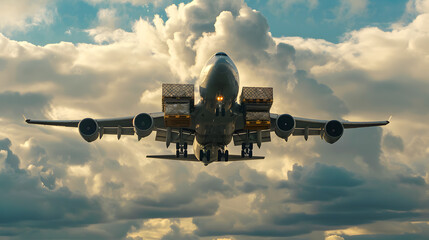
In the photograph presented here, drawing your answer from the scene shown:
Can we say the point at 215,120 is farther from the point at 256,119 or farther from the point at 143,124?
the point at 143,124

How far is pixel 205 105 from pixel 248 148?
407 inches

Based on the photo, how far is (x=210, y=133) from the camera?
119 feet

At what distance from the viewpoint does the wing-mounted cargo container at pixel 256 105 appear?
111ft

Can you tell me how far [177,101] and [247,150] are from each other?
11136 mm

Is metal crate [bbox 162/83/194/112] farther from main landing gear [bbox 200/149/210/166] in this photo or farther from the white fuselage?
main landing gear [bbox 200/149/210/166]

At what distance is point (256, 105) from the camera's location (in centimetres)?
3416

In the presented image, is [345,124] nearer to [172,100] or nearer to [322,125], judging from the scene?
[322,125]

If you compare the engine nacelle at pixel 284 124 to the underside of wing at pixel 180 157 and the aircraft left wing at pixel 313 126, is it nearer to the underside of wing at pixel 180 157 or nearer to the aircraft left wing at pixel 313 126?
the aircraft left wing at pixel 313 126

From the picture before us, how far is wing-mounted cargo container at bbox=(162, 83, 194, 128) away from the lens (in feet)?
110

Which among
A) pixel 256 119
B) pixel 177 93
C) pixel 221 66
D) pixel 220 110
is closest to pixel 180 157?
pixel 177 93

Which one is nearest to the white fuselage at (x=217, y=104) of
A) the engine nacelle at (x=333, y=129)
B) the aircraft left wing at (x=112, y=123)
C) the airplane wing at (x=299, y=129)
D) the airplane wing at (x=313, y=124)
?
the airplane wing at (x=299, y=129)

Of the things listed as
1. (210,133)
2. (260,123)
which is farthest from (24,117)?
(260,123)

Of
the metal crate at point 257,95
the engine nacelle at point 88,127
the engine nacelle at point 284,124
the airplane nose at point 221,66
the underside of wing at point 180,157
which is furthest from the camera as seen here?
the underside of wing at point 180,157

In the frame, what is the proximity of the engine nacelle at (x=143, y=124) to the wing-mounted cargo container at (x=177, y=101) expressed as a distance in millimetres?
1439
